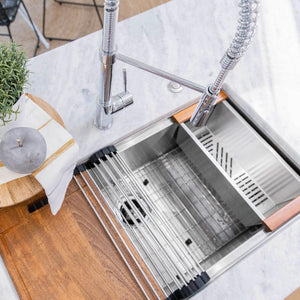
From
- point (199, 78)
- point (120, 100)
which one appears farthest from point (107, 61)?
point (199, 78)

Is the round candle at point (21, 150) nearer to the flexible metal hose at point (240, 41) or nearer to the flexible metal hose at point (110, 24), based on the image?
the flexible metal hose at point (110, 24)

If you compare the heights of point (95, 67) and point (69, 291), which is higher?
point (95, 67)

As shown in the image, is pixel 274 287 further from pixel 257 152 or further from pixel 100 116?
pixel 100 116

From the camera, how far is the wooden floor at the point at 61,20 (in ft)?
7.27

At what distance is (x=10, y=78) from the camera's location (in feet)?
2.11

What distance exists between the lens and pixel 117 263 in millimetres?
832

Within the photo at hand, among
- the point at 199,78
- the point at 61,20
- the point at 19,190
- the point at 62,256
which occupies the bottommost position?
the point at 62,256

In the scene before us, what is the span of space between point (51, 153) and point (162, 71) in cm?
35

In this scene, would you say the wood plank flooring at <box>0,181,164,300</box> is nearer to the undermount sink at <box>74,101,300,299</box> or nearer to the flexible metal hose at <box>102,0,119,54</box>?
the undermount sink at <box>74,101,300,299</box>

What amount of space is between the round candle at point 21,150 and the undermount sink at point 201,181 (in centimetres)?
25

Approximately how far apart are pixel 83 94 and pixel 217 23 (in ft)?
2.14

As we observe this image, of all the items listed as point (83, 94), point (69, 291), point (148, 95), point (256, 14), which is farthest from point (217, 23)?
point (69, 291)

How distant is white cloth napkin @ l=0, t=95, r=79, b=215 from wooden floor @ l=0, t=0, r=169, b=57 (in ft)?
5.12

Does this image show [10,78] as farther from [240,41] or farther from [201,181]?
[201,181]
